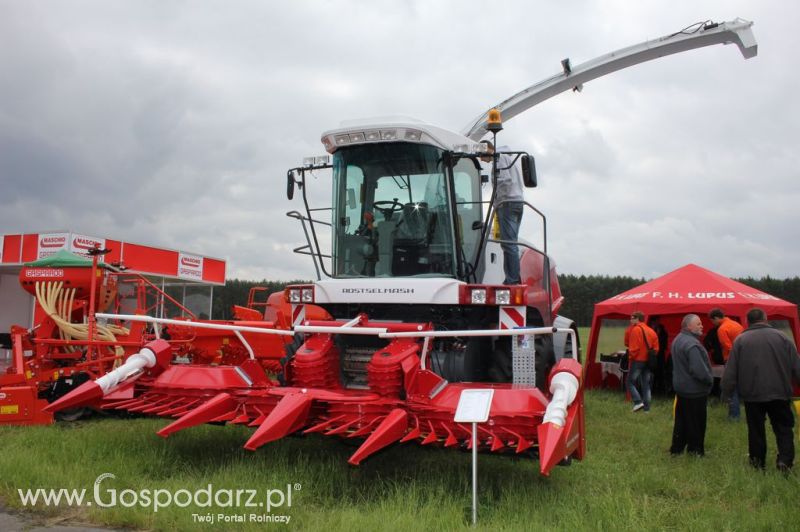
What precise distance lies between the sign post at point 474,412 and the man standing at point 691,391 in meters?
3.36

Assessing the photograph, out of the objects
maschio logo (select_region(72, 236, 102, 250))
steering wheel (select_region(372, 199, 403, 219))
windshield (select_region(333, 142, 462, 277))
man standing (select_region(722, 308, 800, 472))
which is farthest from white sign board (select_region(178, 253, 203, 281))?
man standing (select_region(722, 308, 800, 472))

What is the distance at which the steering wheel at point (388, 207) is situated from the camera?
655cm

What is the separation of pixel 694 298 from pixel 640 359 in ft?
7.25

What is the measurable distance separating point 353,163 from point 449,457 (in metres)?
3.08

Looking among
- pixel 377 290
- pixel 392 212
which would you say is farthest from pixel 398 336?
pixel 392 212

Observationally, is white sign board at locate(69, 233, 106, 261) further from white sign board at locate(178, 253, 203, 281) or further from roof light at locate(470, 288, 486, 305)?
roof light at locate(470, 288, 486, 305)

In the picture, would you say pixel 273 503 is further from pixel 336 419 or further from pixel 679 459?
pixel 679 459

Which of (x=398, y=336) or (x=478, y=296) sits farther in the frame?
(x=478, y=296)

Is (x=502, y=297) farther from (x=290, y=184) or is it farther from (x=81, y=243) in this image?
(x=81, y=243)

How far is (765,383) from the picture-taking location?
6.18 metres

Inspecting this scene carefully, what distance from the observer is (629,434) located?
27.0ft

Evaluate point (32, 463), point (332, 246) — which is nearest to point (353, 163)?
point (332, 246)

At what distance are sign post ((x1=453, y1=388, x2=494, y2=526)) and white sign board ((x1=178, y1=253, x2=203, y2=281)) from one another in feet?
70.0

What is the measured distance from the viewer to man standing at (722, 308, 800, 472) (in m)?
6.16
